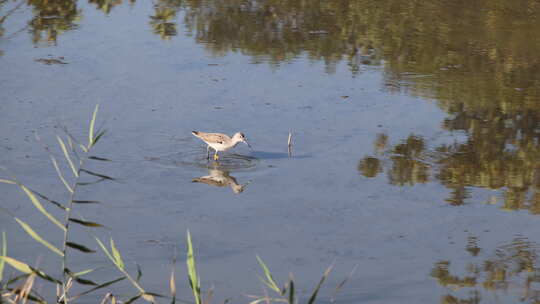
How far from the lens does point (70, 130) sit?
10594 millimetres

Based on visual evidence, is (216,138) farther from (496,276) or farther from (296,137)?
(496,276)

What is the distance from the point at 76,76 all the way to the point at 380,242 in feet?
20.0

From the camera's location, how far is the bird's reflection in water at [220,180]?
9359 millimetres

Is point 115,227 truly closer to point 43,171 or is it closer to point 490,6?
point 43,171

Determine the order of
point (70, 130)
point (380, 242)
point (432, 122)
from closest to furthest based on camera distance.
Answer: point (380, 242) → point (70, 130) → point (432, 122)

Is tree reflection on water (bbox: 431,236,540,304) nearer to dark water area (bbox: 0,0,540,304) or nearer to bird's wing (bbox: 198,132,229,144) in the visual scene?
dark water area (bbox: 0,0,540,304)

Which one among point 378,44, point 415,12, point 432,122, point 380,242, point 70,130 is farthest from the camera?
point 415,12

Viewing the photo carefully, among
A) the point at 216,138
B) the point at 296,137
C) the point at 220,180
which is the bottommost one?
the point at 220,180

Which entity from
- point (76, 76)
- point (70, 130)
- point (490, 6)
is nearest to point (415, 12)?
point (490, 6)

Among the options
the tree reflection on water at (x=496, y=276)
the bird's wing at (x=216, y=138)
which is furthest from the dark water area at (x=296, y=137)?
the bird's wing at (x=216, y=138)

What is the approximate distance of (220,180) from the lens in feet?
31.4

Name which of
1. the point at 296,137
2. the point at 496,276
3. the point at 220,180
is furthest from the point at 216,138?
the point at 496,276

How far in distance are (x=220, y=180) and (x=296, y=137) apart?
59.1 inches

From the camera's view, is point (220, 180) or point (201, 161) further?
point (201, 161)
